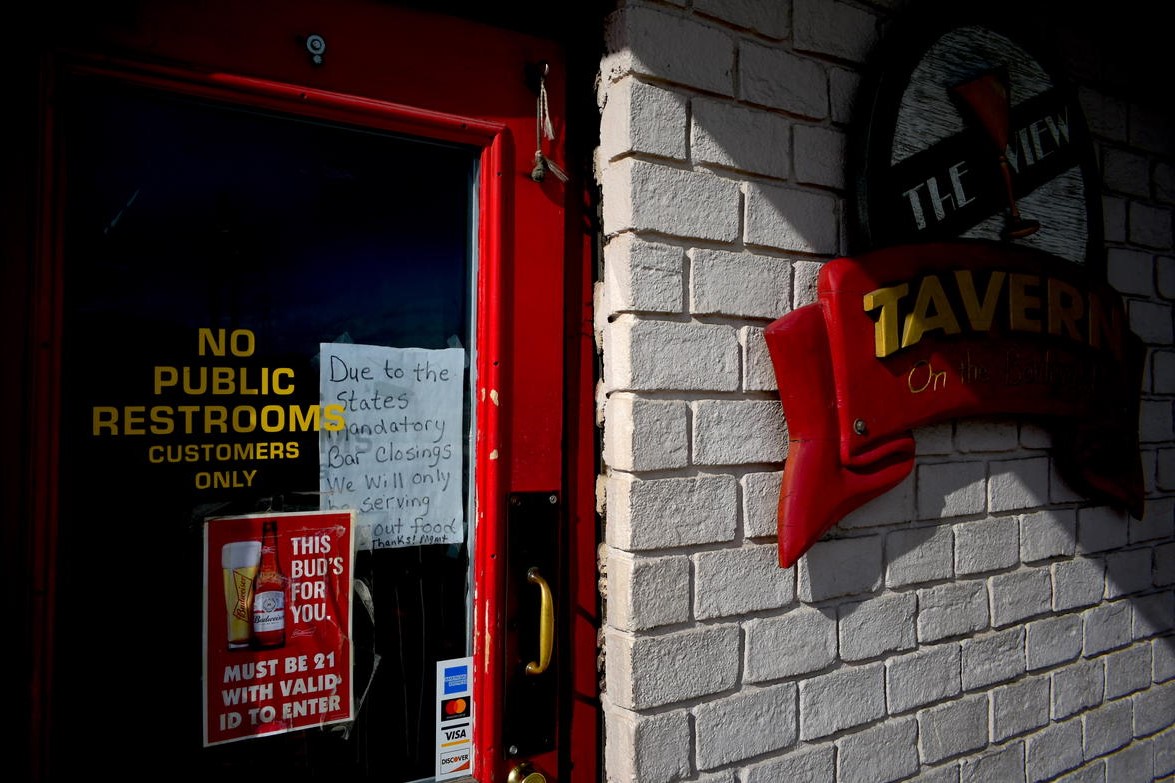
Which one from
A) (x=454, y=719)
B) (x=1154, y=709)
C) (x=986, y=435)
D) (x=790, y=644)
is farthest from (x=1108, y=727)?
(x=454, y=719)

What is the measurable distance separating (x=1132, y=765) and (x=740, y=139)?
2050 mm

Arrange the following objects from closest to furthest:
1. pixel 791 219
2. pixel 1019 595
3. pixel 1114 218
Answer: pixel 791 219, pixel 1019 595, pixel 1114 218

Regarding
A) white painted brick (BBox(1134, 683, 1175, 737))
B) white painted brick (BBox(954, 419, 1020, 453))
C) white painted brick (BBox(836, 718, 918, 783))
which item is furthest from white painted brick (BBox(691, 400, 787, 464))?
white painted brick (BBox(1134, 683, 1175, 737))

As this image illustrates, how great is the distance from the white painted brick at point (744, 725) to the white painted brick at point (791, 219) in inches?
34.8

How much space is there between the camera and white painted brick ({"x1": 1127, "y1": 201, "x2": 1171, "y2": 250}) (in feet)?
6.94

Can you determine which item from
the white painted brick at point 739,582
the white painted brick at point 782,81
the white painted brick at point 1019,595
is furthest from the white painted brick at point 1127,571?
the white painted brick at point 782,81

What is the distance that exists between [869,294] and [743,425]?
0.38m

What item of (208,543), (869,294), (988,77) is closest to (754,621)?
(869,294)

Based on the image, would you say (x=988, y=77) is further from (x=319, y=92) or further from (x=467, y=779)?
(x=467, y=779)

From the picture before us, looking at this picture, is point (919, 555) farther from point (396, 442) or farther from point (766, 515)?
point (396, 442)

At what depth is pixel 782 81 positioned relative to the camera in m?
1.53

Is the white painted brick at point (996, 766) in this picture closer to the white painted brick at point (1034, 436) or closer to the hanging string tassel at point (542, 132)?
the white painted brick at point (1034, 436)

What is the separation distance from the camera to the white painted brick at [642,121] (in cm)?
134

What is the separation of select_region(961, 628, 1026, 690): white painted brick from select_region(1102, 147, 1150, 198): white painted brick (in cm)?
126
